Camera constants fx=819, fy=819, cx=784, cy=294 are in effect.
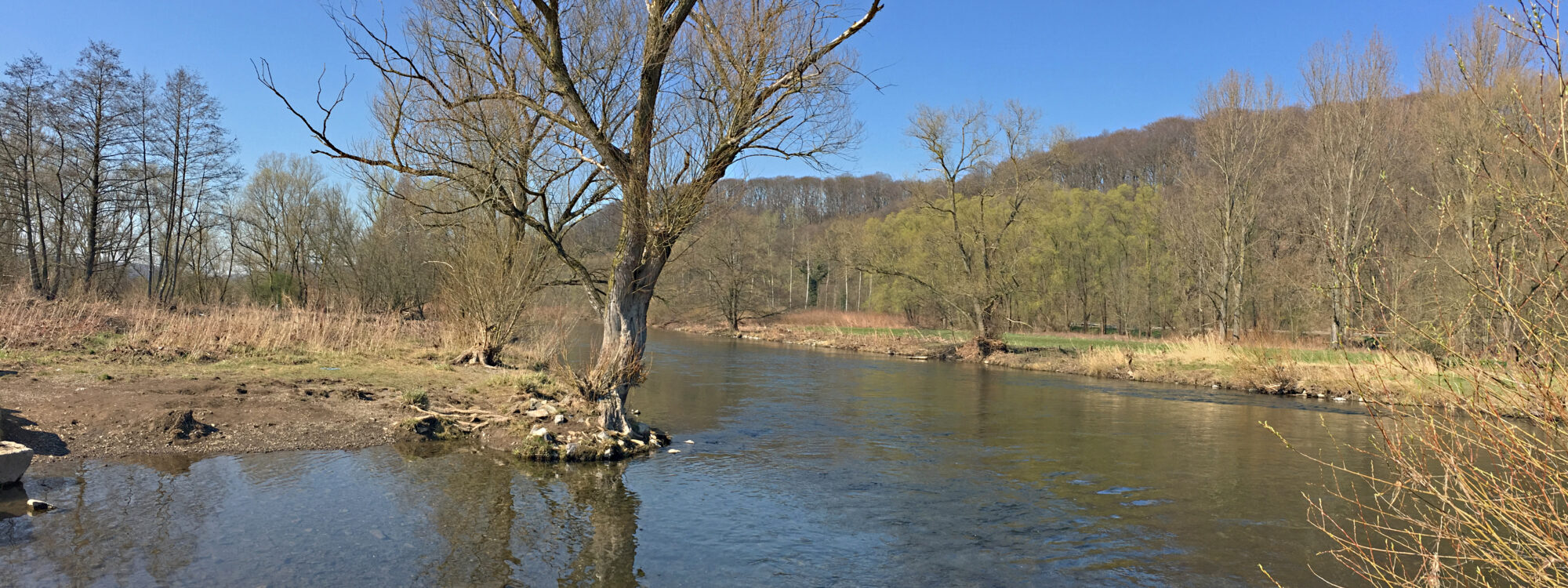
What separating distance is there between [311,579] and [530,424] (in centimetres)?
510

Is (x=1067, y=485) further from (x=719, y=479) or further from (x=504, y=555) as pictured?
(x=504, y=555)

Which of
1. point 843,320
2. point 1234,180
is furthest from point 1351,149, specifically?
point 843,320

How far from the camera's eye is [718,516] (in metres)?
8.56

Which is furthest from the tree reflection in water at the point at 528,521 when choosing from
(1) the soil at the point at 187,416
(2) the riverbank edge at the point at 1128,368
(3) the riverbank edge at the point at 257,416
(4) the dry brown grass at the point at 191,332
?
(2) the riverbank edge at the point at 1128,368

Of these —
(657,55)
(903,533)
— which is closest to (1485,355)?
(903,533)

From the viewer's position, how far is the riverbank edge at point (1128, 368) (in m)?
21.2

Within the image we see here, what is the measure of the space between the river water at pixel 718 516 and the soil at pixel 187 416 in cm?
52

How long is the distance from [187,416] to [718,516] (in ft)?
22.3

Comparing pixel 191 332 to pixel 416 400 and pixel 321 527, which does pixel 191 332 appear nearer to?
pixel 416 400

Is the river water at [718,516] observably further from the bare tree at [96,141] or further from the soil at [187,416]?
the bare tree at [96,141]

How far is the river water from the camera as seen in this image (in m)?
6.62

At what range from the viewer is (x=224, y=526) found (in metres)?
7.15

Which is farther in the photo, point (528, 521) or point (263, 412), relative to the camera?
point (263, 412)

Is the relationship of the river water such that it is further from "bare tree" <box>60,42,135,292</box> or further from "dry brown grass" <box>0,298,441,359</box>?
"bare tree" <box>60,42,135,292</box>
